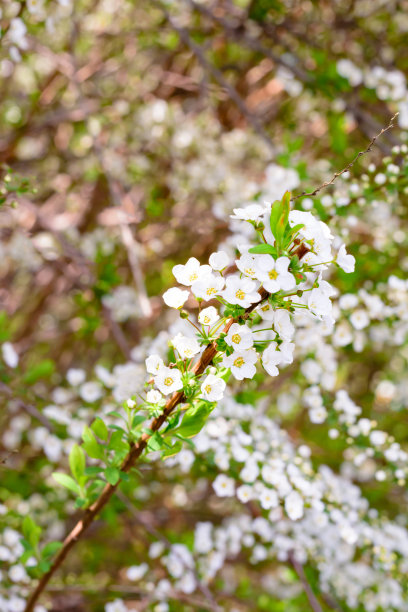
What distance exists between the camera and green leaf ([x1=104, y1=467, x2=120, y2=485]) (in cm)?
141

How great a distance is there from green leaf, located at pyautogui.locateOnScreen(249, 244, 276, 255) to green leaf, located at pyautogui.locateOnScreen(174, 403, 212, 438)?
404 millimetres

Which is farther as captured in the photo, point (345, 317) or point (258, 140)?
point (258, 140)

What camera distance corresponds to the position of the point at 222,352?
1.27 meters

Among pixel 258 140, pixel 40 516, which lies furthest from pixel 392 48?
pixel 40 516

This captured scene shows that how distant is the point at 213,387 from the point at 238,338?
0.47 ft

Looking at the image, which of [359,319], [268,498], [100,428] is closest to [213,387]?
[100,428]

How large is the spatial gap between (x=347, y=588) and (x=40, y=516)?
64.4 inches

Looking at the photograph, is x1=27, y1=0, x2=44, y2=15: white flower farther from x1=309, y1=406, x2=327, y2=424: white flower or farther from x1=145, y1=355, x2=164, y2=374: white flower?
x1=309, y1=406, x2=327, y2=424: white flower

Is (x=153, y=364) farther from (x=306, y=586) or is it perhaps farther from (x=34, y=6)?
(x=34, y=6)

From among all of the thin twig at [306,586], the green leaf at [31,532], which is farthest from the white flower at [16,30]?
the thin twig at [306,586]

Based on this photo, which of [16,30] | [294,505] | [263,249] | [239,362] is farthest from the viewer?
[16,30]

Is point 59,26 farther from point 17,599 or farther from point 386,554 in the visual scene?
point 386,554

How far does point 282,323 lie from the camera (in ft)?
4.10

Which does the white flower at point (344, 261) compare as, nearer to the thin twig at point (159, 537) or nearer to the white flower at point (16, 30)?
the thin twig at point (159, 537)
